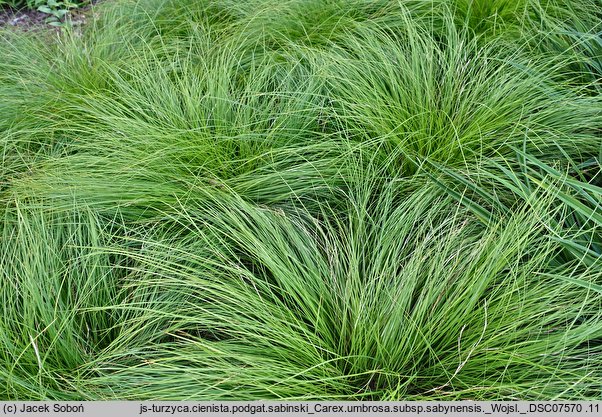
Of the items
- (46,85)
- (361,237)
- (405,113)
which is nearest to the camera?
(361,237)

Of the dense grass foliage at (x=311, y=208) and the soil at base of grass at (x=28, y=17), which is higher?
the soil at base of grass at (x=28, y=17)

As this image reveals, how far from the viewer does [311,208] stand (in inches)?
87.8

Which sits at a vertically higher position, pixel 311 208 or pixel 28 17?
pixel 28 17

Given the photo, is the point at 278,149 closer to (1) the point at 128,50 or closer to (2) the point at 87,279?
(2) the point at 87,279

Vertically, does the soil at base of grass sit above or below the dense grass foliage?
above

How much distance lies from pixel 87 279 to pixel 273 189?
2.54 ft

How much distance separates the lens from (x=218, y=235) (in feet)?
6.61

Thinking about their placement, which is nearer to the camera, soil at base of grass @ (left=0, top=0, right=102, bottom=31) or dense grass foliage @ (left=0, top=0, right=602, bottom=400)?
dense grass foliage @ (left=0, top=0, right=602, bottom=400)

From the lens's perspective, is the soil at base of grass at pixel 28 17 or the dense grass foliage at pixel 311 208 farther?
the soil at base of grass at pixel 28 17

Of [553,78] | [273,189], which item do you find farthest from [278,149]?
[553,78]

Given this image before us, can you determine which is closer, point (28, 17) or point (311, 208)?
point (311, 208)

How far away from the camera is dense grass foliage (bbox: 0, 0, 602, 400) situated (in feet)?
5.37

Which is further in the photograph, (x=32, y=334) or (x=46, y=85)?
(x=46, y=85)

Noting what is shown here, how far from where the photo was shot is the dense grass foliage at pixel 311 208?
64.4 inches
